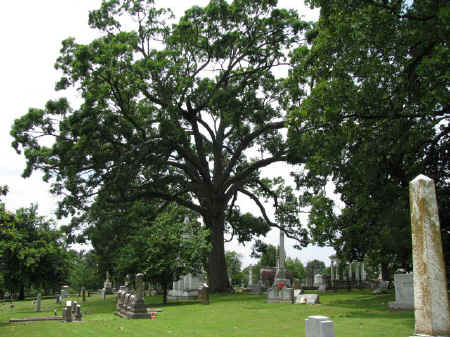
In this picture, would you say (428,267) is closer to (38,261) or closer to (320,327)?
(320,327)

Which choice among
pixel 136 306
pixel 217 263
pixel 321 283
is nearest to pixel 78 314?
pixel 136 306

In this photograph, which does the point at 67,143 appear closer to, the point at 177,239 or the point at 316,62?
the point at 177,239

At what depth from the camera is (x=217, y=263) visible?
31.1 metres

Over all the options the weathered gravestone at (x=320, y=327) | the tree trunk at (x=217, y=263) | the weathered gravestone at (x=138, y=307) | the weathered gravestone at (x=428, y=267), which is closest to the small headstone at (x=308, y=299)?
the weathered gravestone at (x=138, y=307)

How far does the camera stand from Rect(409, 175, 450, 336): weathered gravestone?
6.74 metres

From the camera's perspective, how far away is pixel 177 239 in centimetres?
2558

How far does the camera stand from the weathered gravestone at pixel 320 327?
5.27 m

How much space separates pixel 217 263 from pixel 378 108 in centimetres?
1900

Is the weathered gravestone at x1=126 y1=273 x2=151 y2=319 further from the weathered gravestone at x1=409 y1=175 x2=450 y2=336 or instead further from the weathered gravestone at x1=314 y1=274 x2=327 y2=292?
the weathered gravestone at x1=314 y1=274 x2=327 y2=292

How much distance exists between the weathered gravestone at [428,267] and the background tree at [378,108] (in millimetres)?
6301

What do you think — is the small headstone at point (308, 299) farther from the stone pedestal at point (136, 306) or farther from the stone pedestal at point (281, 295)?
the stone pedestal at point (136, 306)

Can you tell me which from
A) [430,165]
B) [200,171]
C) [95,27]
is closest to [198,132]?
[200,171]

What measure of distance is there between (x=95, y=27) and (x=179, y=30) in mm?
5142

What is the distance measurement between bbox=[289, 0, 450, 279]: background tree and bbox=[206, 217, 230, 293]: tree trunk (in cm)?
1349
